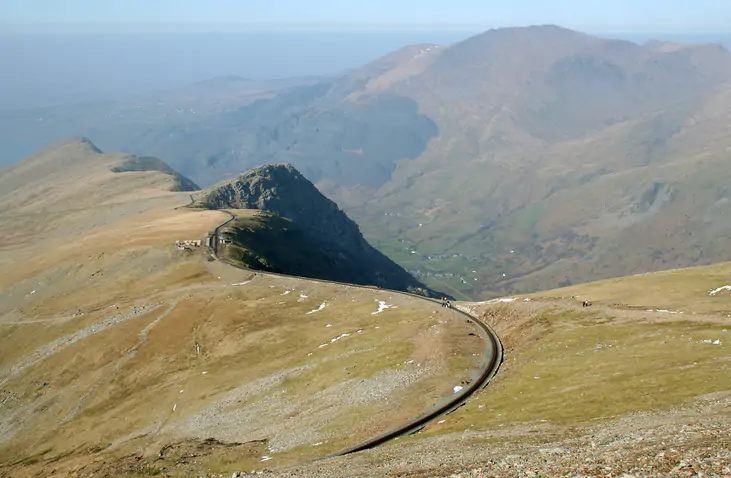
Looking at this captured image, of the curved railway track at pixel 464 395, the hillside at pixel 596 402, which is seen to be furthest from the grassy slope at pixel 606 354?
the curved railway track at pixel 464 395

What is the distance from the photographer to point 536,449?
49031 millimetres

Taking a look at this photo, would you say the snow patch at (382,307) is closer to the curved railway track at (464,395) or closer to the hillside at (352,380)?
the hillside at (352,380)

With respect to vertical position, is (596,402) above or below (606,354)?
above

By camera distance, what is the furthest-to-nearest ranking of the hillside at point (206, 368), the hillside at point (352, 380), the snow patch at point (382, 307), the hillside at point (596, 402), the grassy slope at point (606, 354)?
1. the snow patch at point (382, 307)
2. the hillside at point (206, 368)
3. the grassy slope at point (606, 354)
4. the hillside at point (352, 380)
5. the hillside at point (596, 402)

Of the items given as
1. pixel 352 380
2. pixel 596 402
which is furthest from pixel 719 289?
pixel 352 380

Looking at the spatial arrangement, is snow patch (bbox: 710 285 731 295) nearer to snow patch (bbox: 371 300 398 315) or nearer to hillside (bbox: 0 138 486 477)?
hillside (bbox: 0 138 486 477)

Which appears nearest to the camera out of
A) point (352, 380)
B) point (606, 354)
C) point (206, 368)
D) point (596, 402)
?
point (596, 402)

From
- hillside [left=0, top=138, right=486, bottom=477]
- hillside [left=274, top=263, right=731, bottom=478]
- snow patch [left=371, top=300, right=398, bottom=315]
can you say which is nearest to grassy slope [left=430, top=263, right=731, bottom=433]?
hillside [left=274, top=263, right=731, bottom=478]

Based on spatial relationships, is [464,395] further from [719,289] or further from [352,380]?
[719,289]

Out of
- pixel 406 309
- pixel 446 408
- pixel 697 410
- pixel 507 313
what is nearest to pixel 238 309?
pixel 406 309

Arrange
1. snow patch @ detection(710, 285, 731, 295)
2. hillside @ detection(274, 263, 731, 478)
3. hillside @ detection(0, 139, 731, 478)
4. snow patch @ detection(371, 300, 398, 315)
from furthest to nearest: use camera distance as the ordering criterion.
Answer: snow patch @ detection(371, 300, 398, 315), snow patch @ detection(710, 285, 731, 295), hillside @ detection(0, 139, 731, 478), hillside @ detection(274, 263, 731, 478)

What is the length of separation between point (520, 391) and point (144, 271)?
454 feet

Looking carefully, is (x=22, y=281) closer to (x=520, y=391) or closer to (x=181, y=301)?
(x=181, y=301)

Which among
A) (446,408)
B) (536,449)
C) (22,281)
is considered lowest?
(22,281)
